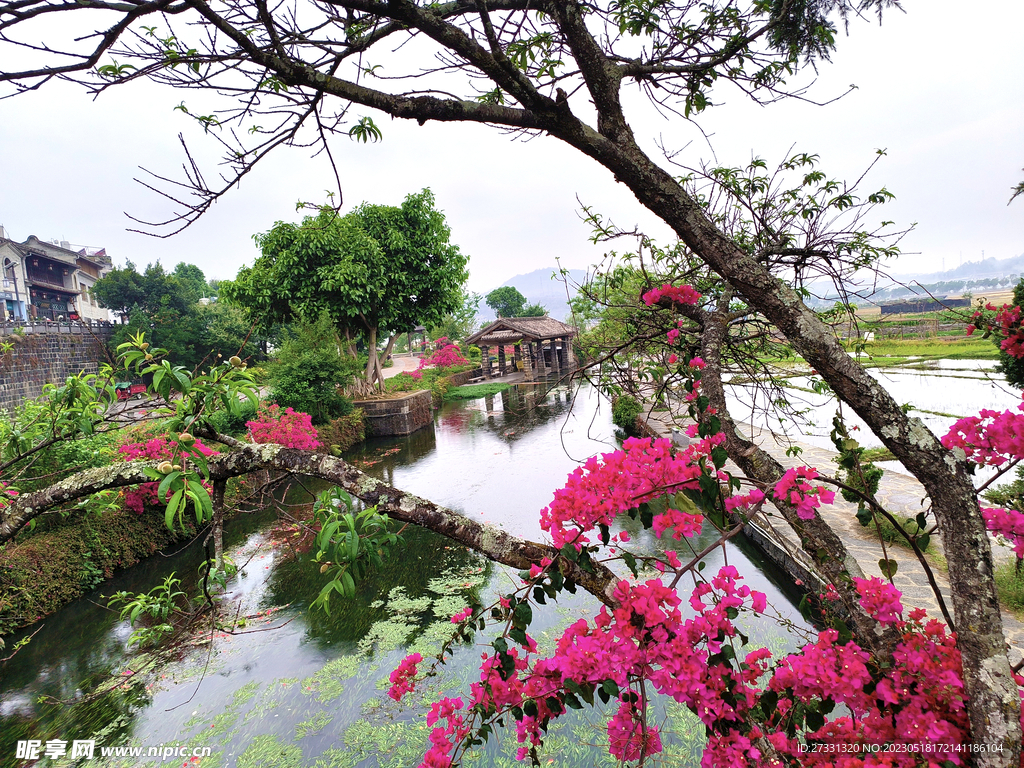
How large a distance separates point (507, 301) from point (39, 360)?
104 feet

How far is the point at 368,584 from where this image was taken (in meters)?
4.95

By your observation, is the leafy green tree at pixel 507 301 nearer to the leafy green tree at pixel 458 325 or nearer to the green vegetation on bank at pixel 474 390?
the leafy green tree at pixel 458 325

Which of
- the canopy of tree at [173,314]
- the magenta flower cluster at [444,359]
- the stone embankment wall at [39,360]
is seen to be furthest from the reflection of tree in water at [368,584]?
the canopy of tree at [173,314]

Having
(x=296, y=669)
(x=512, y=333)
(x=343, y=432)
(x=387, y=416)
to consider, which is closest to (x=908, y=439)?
(x=296, y=669)

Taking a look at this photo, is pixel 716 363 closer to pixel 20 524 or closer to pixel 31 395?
pixel 20 524

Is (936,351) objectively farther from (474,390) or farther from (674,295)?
(674,295)

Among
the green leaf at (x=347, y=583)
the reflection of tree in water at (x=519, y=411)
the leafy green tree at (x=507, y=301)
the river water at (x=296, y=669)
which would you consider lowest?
the river water at (x=296, y=669)

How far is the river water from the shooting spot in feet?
9.80

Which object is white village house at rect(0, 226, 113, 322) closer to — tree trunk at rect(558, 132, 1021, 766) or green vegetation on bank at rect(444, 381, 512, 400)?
green vegetation on bank at rect(444, 381, 512, 400)

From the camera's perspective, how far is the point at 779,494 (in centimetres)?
117

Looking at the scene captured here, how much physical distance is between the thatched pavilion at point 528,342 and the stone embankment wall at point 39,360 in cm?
1293

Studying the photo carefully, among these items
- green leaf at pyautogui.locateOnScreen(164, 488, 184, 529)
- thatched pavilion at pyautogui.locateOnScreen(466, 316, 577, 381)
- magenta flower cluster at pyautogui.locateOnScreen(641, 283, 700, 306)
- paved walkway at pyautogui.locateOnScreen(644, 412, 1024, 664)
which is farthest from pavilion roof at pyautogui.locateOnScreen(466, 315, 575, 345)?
green leaf at pyautogui.locateOnScreen(164, 488, 184, 529)

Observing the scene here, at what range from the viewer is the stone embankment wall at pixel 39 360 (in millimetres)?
13094

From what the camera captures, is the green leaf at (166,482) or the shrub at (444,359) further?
the shrub at (444,359)
